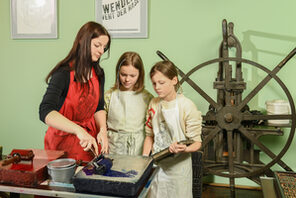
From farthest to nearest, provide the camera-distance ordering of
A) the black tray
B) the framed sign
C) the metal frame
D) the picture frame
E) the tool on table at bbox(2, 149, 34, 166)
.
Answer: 1. the picture frame
2. the framed sign
3. the metal frame
4. the tool on table at bbox(2, 149, 34, 166)
5. the black tray

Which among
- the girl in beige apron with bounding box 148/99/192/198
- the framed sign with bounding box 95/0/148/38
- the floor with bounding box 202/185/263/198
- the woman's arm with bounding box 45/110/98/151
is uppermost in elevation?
the framed sign with bounding box 95/0/148/38

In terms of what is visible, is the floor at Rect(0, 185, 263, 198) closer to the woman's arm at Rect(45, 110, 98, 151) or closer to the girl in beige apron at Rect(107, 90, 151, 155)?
the girl in beige apron at Rect(107, 90, 151, 155)

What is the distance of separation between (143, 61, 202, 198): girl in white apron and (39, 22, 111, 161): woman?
0.95 feet

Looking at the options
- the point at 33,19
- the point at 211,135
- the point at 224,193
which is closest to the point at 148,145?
the point at 211,135

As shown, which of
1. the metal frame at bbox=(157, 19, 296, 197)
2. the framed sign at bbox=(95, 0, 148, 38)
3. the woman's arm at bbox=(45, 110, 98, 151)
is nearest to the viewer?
the woman's arm at bbox=(45, 110, 98, 151)

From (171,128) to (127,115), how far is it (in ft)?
0.90

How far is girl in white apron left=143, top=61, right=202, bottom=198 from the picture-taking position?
4.50ft

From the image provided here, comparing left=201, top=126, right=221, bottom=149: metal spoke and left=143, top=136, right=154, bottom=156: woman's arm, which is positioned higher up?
left=143, top=136, right=154, bottom=156: woman's arm

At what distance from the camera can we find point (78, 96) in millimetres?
1316

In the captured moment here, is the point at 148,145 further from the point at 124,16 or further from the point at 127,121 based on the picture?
the point at 124,16

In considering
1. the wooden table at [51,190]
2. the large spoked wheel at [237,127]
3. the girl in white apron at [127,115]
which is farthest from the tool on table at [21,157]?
the large spoked wheel at [237,127]

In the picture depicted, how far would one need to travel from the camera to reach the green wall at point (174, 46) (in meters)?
2.35

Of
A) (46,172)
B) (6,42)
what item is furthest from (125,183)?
(6,42)

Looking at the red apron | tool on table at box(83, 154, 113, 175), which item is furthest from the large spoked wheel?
tool on table at box(83, 154, 113, 175)
